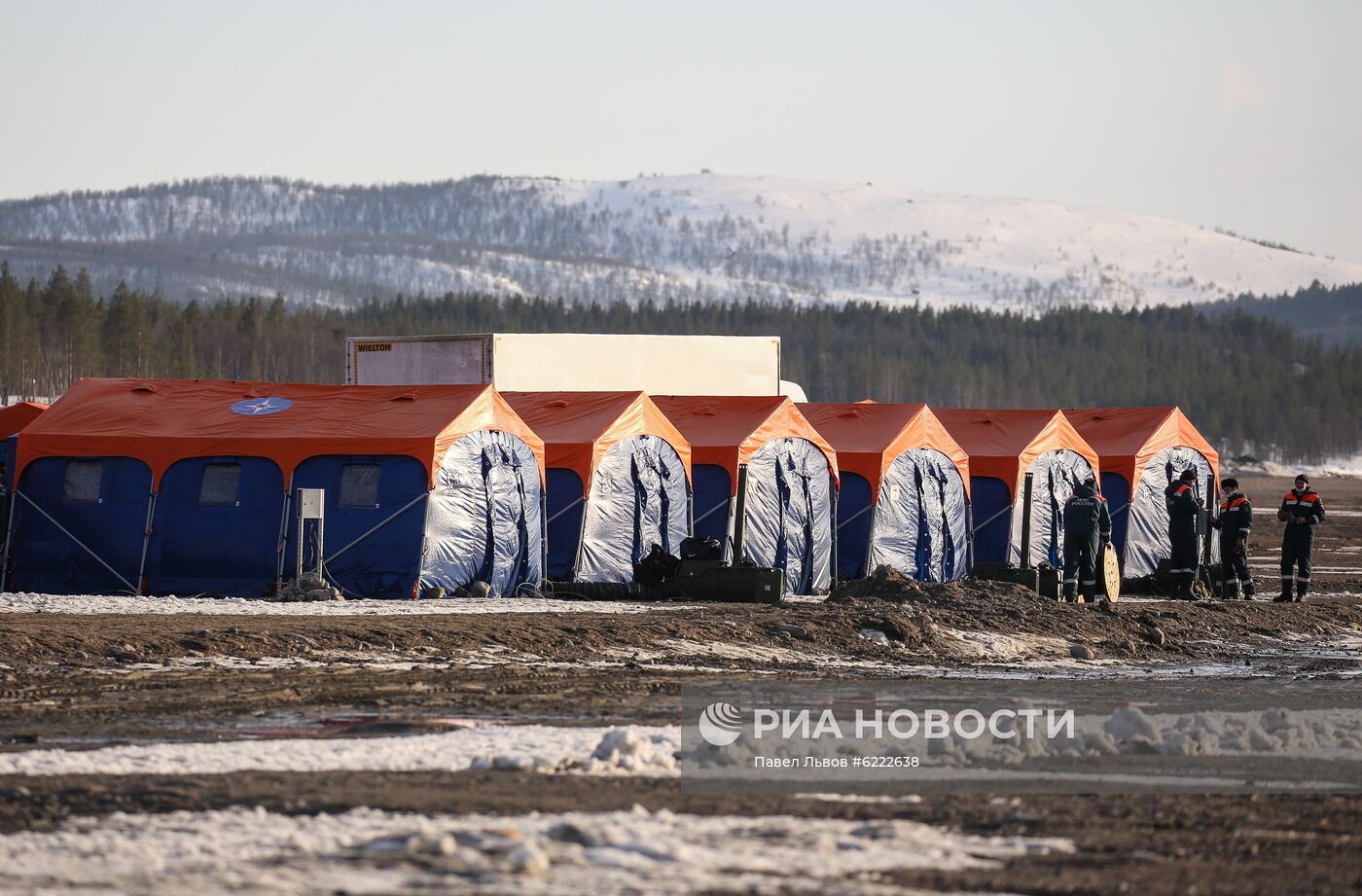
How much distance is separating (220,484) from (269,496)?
654mm

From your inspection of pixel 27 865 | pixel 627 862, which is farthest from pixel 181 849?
pixel 627 862

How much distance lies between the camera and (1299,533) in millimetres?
23547

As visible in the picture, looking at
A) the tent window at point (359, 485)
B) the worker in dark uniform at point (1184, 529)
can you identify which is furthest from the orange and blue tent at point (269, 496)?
the worker in dark uniform at point (1184, 529)

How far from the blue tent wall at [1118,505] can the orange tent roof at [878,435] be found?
253cm

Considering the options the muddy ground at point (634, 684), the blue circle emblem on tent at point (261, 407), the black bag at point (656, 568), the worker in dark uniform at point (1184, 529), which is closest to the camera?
the muddy ground at point (634, 684)

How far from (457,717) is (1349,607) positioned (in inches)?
594

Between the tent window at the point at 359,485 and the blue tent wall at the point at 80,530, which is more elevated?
the tent window at the point at 359,485

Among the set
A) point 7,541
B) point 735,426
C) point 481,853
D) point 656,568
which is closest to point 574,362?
point 735,426

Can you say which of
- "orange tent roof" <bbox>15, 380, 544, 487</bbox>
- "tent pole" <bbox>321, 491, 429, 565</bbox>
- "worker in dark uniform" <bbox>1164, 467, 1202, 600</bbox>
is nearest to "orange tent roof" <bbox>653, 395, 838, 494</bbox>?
"orange tent roof" <bbox>15, 380, 544, 487</bbox>

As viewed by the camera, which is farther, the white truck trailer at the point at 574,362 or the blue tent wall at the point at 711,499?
the white truck trailer at the point at 574,362

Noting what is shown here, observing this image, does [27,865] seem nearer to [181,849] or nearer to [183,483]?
[181,849]

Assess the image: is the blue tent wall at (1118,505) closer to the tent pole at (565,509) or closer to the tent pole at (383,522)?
the tent pole at (565,509)

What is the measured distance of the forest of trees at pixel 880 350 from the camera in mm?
107938

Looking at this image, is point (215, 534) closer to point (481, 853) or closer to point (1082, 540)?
point (1082, 540)
